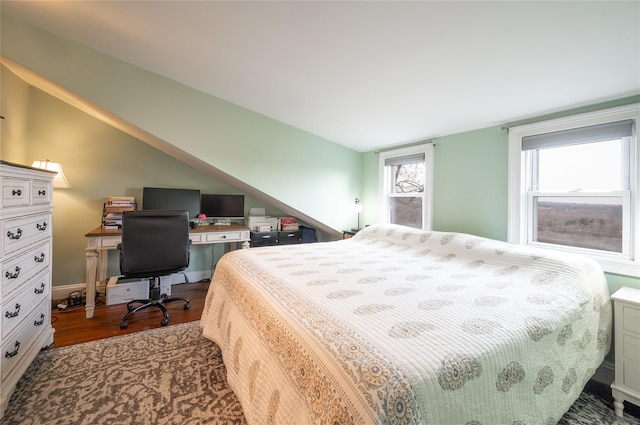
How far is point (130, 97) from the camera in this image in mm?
2467

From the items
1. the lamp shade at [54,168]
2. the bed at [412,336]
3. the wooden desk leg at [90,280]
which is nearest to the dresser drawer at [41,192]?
the wooden desk leg at [90,280]

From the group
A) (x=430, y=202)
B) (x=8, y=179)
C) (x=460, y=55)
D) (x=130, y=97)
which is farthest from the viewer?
(x=430, y=202)

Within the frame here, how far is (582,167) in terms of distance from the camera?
6.75ft

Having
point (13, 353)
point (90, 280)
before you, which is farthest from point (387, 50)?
point (90, 280)

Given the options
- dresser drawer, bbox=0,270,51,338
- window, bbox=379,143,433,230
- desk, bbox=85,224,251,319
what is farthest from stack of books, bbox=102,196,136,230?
window, bbox=379,143,433,230

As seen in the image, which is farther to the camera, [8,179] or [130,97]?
[130,97]

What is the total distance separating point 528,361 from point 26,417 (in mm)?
2364

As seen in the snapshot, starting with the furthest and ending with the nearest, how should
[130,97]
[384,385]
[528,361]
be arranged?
[130,97] < [528,361] < [384,385]

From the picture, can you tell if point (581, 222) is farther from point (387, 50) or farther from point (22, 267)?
point (22, 267)

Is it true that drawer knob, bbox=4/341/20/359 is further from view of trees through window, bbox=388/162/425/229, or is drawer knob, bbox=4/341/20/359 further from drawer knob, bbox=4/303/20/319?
view of trees through window, bbox=388/162/425/229

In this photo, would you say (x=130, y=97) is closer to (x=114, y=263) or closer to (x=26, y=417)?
(x=114, y=263)

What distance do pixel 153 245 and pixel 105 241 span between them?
22.8 inches

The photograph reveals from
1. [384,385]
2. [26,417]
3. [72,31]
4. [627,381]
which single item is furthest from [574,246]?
[72,31]

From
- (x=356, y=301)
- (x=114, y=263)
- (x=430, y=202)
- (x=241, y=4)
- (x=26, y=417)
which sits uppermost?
(x=241, y=4)
